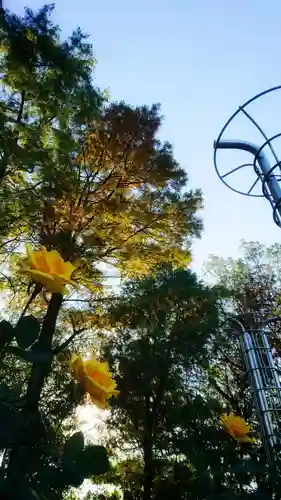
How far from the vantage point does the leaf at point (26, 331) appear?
54 centimetres

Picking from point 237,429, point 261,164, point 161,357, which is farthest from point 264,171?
point 161,357

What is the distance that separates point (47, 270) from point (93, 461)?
28 cm

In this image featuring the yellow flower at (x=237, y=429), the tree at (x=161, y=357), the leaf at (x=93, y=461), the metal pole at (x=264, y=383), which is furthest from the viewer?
the tree at (x=161, y=357)

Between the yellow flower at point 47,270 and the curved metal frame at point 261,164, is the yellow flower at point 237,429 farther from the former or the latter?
the yellow flower at point 47,270

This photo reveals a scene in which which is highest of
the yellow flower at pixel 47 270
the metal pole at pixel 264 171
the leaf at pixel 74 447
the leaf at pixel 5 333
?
the metal pole at pixel 264 171

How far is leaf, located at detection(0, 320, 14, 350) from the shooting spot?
1.75ft

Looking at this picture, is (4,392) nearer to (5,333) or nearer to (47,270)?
(5,333)

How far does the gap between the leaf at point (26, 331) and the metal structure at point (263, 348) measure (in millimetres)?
880

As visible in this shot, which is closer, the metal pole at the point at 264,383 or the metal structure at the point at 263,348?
the metal structure at the point at 263,348

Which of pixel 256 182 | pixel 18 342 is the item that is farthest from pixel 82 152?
pixel 18 342

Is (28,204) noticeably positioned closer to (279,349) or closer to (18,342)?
(18,342)

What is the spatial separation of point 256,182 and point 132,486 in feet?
12.1

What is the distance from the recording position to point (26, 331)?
1.81 feet

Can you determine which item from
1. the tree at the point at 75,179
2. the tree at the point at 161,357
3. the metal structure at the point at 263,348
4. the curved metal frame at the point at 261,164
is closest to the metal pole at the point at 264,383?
the metal structure at the point at 263,348
